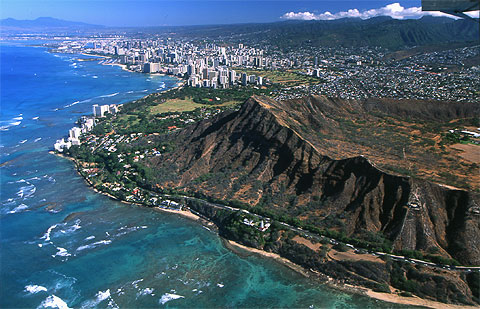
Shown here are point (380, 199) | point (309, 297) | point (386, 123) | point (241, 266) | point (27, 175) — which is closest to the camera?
point (309, 297)

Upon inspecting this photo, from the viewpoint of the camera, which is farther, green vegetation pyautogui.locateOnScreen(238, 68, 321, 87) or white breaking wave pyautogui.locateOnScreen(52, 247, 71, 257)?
green vegetation pyautogui.locateOnScreen(238, 68, 321, 87)

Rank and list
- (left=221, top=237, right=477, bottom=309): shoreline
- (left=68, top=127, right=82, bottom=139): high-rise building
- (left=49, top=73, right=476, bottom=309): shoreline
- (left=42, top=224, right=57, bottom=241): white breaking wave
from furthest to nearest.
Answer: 1. (left=68, top=127, right=82, bottom=139): high-rise building
2. (left=42, top=224, right=57, bottom=241): white breaking wave
3. (left=49, top=73, right=476, bottom=309): shoreline
4. (left=221, top=237, right=477, bottom=309): shoreline

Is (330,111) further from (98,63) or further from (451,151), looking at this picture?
(98,63)

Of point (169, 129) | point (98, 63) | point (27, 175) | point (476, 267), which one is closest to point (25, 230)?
point (27, 175)

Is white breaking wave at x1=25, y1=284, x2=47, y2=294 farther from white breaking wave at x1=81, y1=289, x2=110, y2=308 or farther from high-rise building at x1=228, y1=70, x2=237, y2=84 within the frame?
high-rise building at x1=228, y1=70, x2=237, y2=84

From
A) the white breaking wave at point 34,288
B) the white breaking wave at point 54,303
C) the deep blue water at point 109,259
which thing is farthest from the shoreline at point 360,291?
the white breaking wave at point 34,288

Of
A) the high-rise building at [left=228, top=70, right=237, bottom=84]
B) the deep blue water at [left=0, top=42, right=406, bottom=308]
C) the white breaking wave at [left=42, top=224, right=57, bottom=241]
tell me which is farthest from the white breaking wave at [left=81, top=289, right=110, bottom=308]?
the high-rise building at [left=228, top=70, right=237, bottom=84]
